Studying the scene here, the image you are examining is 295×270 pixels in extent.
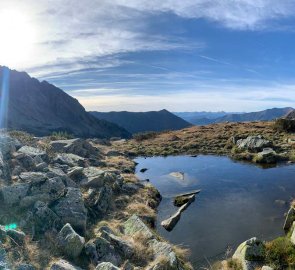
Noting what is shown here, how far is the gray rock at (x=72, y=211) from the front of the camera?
73.2 ft

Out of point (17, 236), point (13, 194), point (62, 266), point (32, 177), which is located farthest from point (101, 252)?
point (32, 177)

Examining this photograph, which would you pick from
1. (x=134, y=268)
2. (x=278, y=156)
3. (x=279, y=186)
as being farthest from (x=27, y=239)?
(x=278, y=156)

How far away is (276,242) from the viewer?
22.1 m

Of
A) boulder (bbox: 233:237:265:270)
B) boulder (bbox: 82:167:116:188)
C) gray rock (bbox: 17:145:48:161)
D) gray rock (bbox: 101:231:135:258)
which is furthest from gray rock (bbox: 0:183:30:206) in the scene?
boulder (bbox: 233:237:265:270)

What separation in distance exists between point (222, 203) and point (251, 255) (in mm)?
15985

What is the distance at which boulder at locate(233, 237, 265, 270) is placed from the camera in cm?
2059

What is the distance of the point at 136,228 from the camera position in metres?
25.2

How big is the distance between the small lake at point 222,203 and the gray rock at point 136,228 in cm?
356

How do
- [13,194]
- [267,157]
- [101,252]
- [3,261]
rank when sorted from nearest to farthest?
[3,261]
[101,252]
[13,194]
[267,157]

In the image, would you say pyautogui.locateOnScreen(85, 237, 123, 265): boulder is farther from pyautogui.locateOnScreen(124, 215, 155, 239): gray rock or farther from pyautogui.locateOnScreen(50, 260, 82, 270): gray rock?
pyautogui.locateOnScreen(124, 215, 155, 239): gray rock

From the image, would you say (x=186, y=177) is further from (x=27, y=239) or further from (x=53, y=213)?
(x=27, y=239)

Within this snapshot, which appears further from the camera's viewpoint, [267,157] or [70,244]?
[267,157]

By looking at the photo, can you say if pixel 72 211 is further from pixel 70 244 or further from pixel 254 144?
pixel 254 144

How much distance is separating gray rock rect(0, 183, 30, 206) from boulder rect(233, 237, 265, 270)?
13.4m
